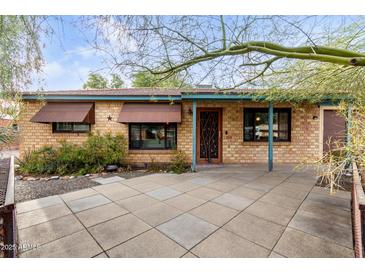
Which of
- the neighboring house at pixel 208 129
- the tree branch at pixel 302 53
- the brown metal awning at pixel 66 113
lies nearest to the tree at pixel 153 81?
the tree branch at pixel 302 53

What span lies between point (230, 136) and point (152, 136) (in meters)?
4.01

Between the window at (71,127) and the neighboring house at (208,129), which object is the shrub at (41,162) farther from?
the window at (71,127)

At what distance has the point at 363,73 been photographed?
3629 millimetres

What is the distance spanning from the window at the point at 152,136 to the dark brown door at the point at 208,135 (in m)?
1.38

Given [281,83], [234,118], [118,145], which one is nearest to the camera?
[281,83]

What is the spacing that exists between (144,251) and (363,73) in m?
5.51

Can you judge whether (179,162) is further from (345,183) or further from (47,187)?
(345,183)

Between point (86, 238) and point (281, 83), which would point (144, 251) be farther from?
point (281, 83)

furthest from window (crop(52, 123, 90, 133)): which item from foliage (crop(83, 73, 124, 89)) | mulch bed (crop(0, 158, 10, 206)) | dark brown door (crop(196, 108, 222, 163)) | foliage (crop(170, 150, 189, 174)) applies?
dark brown door (crop(196, 108, 222, 163))

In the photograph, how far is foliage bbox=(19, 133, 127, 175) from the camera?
7418mm

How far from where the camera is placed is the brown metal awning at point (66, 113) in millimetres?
7539

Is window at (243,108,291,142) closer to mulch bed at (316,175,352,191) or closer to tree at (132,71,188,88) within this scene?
mulch bed at (316,175,352,191)

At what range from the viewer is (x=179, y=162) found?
800 cm
